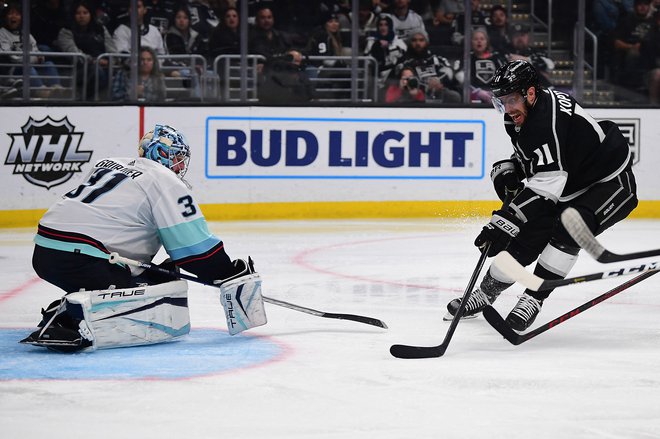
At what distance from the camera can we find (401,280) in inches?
207

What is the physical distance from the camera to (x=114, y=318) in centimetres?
351

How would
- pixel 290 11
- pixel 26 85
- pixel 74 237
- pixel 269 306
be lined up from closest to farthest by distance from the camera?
pixel 74 237 → pixel 269 306 → pixel 26 85 → pixel 290 11

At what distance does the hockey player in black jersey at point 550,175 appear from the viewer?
12.3 feet

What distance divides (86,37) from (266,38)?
1.24 meters

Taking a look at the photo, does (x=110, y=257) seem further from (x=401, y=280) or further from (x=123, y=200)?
(x=401, y=280)

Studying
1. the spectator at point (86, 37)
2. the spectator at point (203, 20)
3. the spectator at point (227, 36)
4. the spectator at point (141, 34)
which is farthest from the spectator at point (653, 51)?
the spectator at point (86, 37)

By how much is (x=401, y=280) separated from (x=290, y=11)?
3.45 metres

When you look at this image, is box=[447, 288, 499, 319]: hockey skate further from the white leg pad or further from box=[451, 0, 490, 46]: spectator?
box=[451, 0, 490, 46]: spectator

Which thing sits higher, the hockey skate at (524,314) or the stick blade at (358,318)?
the hockey skate at (524,314)

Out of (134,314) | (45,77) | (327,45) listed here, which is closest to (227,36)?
(327,45)

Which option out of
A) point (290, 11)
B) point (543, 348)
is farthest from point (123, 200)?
point (290, 11)

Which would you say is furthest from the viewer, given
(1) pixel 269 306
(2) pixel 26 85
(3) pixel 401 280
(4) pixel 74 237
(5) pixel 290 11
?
(5) pixel 290 11

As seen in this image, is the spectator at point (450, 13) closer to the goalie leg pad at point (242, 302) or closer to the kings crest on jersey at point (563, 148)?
the kings crest on jersey at point (563, 148)

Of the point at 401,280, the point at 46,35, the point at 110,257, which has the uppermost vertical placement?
the point at 46,35
